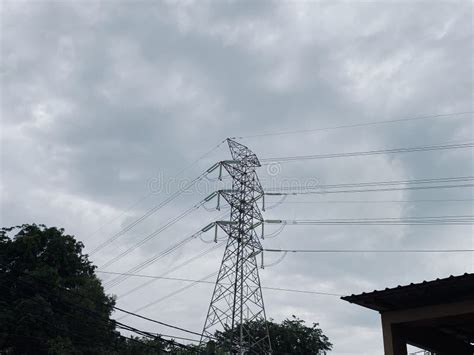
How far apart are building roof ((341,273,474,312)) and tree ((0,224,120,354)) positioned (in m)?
20.0

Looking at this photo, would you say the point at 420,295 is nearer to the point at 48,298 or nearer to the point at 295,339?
the point at 48,298

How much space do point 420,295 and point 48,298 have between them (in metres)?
26.3

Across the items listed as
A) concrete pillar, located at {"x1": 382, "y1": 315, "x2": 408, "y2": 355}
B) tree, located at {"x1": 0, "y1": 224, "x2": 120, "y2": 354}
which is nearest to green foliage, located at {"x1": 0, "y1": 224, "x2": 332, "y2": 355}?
tree, located at {"x1": 0, "y1": 224, "x2": 120, "y2": 354}

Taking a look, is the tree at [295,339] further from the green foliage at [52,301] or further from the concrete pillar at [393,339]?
the concrete pillar at [393,339]

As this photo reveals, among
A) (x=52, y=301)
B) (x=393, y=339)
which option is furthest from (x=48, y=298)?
(x=393, y=339)

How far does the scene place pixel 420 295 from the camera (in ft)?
37.2

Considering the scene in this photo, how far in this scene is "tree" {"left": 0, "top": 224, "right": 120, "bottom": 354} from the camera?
31.1m

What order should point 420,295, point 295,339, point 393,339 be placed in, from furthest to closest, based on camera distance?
point 295,339 → point 393,339 → point 420,295

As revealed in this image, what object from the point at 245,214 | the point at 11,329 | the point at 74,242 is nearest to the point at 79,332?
the point at 11,329

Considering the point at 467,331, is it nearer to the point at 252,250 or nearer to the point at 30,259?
the point at 252,250

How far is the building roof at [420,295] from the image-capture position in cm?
1073

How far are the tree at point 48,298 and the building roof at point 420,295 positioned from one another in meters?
20.0

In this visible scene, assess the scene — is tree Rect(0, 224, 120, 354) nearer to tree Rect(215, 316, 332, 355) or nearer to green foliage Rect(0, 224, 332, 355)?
green foliage Rect(0, 224, 332, 355)

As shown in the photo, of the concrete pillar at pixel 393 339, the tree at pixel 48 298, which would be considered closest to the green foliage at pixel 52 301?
the tree at pixel 48 298
